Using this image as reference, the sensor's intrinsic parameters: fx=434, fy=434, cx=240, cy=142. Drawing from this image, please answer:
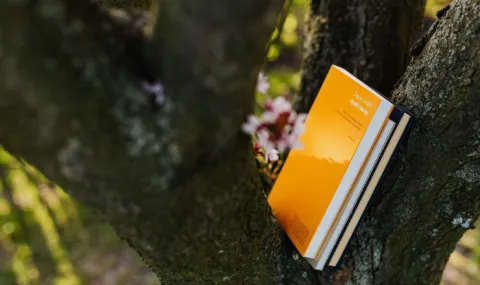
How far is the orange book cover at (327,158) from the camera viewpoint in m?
0.88

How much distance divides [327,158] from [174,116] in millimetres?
460

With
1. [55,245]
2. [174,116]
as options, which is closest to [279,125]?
[174,116]

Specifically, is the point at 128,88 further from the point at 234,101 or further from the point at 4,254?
the point at 4,254

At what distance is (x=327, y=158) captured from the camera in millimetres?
964

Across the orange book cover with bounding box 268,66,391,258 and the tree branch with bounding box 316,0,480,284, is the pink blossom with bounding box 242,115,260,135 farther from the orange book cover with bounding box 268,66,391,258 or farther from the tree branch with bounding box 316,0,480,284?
the tree branch with bounding box 316,0,480,284

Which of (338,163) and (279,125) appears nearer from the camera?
(279,125)

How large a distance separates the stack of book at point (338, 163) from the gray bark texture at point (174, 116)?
11 cm

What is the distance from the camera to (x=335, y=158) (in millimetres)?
933

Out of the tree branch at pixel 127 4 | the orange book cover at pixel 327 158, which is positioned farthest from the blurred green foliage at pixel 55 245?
the orange book cover at pixel 327 158

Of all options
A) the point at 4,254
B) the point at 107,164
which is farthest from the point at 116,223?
the point at 4,254

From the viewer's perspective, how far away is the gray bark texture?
548 mm

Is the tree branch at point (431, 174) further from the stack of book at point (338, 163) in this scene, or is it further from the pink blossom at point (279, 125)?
the pink blossom at point (279, 125)

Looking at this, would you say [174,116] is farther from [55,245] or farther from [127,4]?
[55,245]

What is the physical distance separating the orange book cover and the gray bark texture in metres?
0.12
